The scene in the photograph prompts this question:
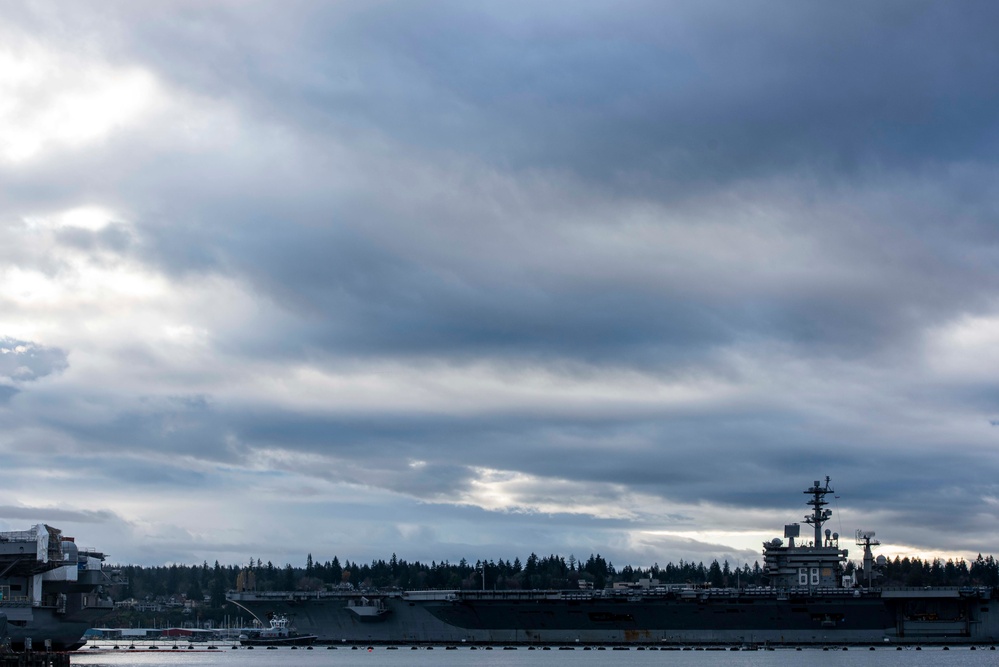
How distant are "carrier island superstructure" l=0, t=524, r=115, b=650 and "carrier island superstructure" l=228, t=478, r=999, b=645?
3465cm

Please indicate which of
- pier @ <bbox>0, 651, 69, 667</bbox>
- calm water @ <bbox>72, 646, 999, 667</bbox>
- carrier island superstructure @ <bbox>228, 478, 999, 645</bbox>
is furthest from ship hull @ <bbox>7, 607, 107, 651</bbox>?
carrier island superstructure @ <bbox>228, 478, 999, 645</bbox>

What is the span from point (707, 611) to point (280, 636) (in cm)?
3858

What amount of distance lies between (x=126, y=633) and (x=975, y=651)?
121m

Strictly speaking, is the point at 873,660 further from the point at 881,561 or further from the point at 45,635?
the point at 45,635

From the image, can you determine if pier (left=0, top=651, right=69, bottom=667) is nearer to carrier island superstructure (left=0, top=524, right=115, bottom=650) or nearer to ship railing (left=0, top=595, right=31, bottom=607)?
carrier island superstructure (left=0, top=524, right=115, bottom=650)

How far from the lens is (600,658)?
8119 centimetres

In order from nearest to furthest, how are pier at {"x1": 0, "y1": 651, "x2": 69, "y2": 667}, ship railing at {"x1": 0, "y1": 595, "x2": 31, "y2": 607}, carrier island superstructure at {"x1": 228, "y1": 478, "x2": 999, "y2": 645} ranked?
pier at {"x1": 0, "y1": 651, "x2": 69, "y2": 667} < ship railing at {"x1": 0, "y1": 595, "x2": 31, "y2": 607} < carrier island superstructure at {"x1": 228, "y1": 478, "x2": 999, "y2": 645}

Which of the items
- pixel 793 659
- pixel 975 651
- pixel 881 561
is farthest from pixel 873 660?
pixel 881 561

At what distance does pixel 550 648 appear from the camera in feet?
316

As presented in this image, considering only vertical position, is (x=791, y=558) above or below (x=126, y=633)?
above

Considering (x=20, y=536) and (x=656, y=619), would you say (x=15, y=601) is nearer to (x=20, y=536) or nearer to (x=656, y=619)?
(x=20, y=536)

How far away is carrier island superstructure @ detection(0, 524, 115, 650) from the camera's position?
2446 inches

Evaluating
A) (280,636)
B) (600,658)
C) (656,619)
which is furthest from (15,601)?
(656,619)

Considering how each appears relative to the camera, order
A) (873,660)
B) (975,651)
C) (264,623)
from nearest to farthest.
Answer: (873,660), (975,651), (264,623)
